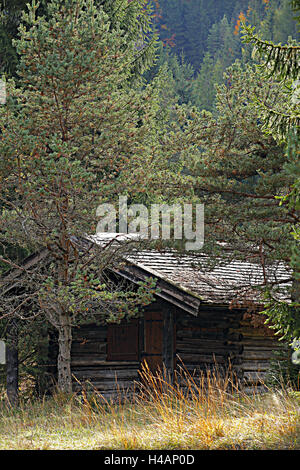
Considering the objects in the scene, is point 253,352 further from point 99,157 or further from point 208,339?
point 99,157

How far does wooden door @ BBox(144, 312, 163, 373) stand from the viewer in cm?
1667

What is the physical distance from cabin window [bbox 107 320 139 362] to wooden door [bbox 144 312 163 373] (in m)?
0.32

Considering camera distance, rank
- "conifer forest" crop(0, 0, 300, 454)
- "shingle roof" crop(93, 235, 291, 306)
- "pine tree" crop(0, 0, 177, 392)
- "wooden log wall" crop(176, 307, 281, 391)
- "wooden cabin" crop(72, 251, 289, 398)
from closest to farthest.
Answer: "conifer forest" crop(0, 0, 300, 454) → "pine tree" crop(0, 0, 177, 392) → "shingle roof" crop(93, 235, 291, 306) → "wooden cabin" crop(72, 251, 289, 398) → "wooden log wall" crop(176, 307, 281, 391)

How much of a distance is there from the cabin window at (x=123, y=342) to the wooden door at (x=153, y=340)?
315 mm

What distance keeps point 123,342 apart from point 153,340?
0.87 m

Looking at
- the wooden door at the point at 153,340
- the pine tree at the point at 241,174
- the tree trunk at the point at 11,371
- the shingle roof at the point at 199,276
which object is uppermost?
the pine tree at the point at 241,174

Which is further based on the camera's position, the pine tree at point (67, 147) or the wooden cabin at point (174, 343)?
the wooden cabin at point (174, 343)

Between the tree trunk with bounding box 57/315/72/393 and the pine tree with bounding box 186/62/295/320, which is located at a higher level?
the pine tree with bounding box 186/62/295/320

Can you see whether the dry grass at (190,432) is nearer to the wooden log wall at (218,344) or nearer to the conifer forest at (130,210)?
the conifer forest at (130,210)

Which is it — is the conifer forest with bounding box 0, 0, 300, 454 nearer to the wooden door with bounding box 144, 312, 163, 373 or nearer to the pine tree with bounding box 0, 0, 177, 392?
the pine tree with bounding box 0, 0, 177, 392

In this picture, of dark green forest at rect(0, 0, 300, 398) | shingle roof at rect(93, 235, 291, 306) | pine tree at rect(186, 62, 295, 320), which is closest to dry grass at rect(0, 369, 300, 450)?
dark green forest at rect(0, 0, 300, 398)

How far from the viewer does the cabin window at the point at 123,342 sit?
16.5 metres

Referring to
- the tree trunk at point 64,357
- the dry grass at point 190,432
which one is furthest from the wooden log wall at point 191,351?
the dry grass at point 190,432
